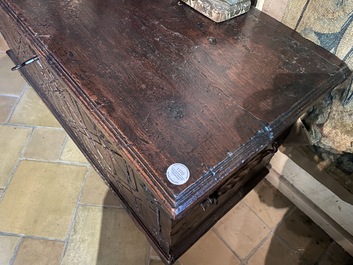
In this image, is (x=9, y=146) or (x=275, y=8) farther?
(x=9, y=146)

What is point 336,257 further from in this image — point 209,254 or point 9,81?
point 9,81

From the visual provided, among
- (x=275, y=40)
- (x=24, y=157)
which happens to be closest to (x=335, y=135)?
(x=275, y=40)

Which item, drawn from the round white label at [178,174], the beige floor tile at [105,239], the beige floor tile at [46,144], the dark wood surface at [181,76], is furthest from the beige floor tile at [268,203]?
the beige floor tile at [46,144]

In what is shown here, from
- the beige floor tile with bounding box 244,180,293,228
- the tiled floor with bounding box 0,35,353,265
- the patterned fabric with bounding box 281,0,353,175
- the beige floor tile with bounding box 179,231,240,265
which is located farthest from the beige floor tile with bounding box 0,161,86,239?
the patterned fabric with bounding box 281,0,353,175

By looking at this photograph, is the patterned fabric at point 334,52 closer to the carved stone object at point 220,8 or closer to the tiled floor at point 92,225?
the carved stone object at point 220,8

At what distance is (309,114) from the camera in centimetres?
109

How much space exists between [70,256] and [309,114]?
3.60 feet

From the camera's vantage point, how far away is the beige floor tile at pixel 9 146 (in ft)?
4.66

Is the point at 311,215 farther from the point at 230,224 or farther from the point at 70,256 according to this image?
the point at 70,256

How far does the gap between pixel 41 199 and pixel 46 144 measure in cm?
30

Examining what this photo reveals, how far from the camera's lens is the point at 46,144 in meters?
1.51

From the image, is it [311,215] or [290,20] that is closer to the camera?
[290,20]

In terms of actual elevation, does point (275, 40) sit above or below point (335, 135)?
above

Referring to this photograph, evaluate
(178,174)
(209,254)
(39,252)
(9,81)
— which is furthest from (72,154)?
(178,174)
